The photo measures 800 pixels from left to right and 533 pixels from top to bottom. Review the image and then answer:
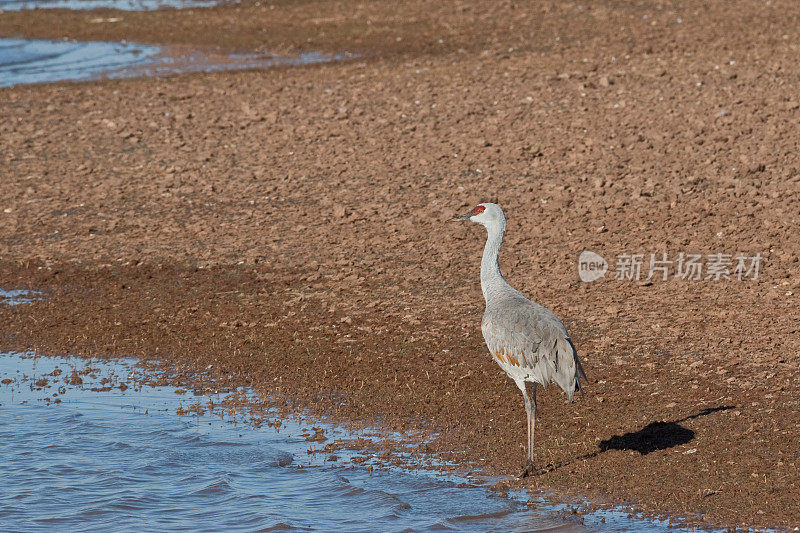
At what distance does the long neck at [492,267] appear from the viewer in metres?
10.2

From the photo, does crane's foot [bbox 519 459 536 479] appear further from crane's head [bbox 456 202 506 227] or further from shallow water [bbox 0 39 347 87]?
shallow water [bbox 0 39 347 87]

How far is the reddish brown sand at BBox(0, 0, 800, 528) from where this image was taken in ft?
33.3

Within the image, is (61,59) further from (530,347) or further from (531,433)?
(531,433)

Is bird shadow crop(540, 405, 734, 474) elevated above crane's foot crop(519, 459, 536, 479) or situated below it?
above

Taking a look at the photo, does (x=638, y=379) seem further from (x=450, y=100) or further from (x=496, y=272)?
(x=450, y=100)

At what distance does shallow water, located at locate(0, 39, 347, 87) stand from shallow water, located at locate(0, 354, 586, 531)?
17262 mm

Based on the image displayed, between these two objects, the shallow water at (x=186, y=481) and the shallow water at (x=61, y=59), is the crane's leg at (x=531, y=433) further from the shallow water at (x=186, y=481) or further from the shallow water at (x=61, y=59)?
the shallow water at (x=61, y=59)

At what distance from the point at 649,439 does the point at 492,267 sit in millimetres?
2154

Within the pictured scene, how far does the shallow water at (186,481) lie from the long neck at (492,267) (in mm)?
1873

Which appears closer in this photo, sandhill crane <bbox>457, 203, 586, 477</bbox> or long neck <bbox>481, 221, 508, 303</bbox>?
sandhill crane <bbox>457, 203, 586, 477</bbox>

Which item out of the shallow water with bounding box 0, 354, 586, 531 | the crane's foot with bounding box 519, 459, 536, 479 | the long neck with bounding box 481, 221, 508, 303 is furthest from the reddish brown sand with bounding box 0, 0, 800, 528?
the long neck with bounding box 481, 221, 508, 303

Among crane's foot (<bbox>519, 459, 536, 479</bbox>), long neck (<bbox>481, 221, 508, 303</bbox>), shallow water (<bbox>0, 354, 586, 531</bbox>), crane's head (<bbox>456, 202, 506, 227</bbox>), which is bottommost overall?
shallow water (<bbox>0, 354, 586, 531</bbox>)

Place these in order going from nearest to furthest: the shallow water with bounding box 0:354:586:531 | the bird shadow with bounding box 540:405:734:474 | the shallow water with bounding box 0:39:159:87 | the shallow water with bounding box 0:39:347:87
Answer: the shallow water with bounding box 0:354:586:531, the bird shadow with bounding box 540:405:734:474, the shallow water with bounding box 0:39:347:87, the shallow water with bounding box 0:39:159:87

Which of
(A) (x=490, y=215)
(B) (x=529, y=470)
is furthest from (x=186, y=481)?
(A) (x=490, y=215)
